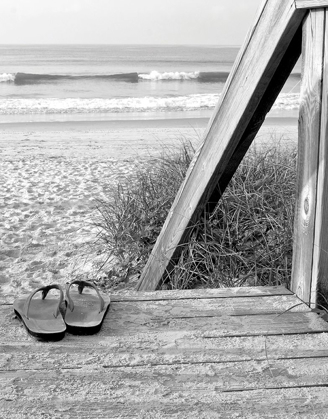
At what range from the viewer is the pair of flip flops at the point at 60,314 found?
73.3 inches

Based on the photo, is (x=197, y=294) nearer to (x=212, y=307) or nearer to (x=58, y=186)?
(x=212, y=307)

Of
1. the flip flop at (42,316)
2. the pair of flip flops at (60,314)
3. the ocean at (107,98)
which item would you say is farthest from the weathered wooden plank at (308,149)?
the ocean at (107,98)

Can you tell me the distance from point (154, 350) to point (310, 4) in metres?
1.30

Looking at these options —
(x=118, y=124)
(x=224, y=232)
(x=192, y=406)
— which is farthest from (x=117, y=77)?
(x=192, y=406)

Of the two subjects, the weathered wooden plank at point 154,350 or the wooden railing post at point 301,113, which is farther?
the wooden railing post at point 301,113

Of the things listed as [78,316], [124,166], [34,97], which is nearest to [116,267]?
[78,316]

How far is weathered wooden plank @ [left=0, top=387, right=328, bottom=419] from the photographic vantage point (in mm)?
1427

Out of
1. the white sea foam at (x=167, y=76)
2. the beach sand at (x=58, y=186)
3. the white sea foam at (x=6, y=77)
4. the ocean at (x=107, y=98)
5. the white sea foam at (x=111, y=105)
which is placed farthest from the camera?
the white sea foam at (x=167, y=76)

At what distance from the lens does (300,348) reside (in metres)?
1.78

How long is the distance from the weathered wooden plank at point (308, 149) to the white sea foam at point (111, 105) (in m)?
13.2

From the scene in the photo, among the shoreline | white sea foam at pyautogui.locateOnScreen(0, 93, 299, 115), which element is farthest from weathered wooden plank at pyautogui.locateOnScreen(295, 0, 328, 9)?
white sea foam at pyautogui.locateOnScreen(0, 93, 299, 115)

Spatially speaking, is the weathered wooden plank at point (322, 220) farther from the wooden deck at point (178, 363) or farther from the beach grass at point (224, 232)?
the beach grass at point (224, 232)

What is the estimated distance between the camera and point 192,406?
1.47m

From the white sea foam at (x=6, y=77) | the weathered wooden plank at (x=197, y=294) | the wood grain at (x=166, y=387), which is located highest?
the white sea foam at (x=6, y=77)
